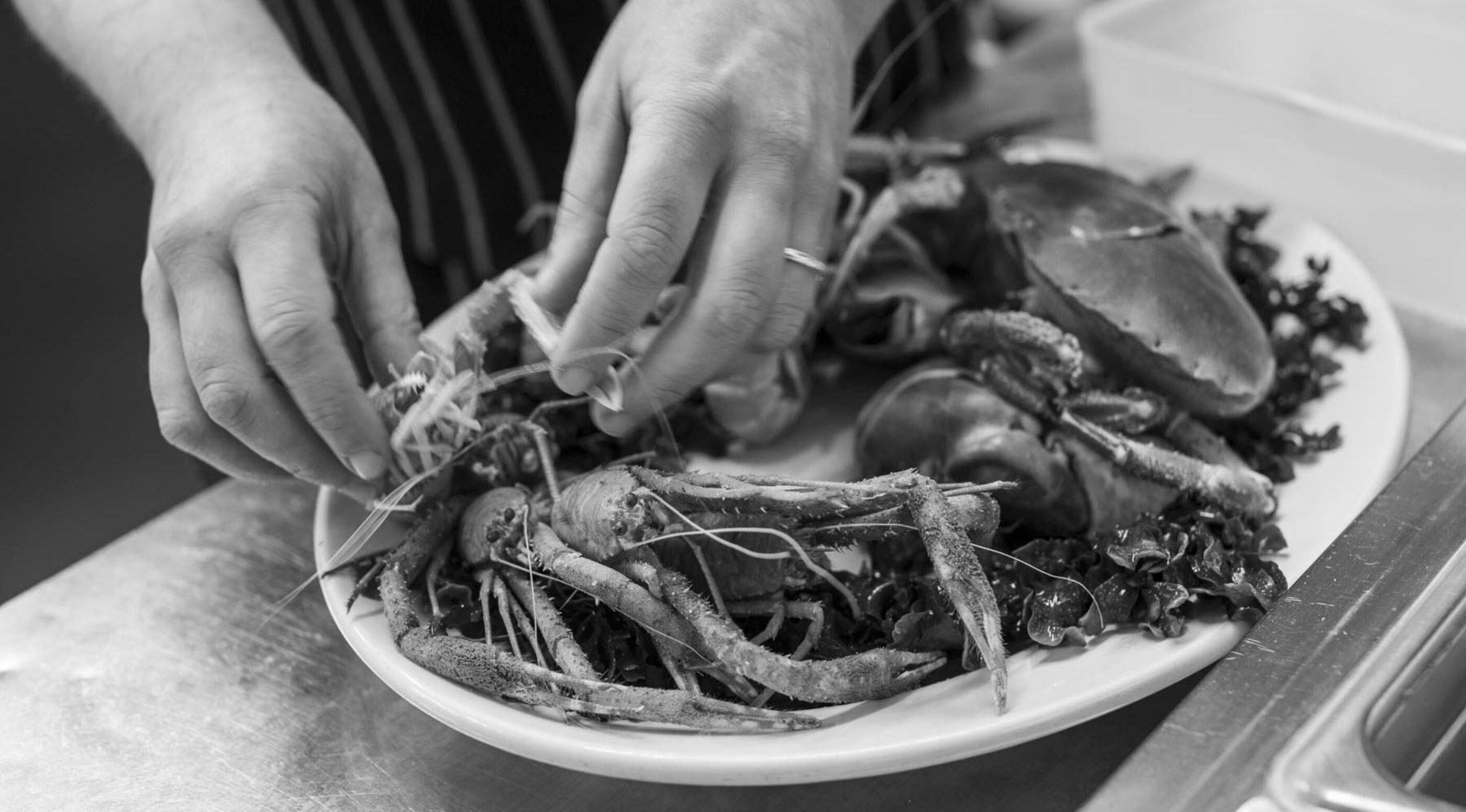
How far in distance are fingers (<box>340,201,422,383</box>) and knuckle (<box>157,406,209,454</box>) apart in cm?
21

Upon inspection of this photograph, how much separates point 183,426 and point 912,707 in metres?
0.84

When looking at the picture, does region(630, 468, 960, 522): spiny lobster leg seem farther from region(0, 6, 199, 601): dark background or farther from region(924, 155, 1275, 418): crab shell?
region(0, 6, 199, 601): dark background

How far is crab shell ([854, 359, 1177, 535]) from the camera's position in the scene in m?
1.35

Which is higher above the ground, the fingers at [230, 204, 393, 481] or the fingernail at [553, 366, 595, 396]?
the fingers at [230, 204, 393, 481]

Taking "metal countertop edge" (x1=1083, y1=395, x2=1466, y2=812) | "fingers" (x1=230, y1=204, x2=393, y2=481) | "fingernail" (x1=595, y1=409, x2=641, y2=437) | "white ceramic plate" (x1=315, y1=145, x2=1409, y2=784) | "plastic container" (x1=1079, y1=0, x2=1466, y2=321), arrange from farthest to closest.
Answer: "plastic container" (x1=1079, y1=0, x2=1466, y2=321)
"fingernail" (x1=595, y1=409, x2=641, y2=437)
"fingers" (x1=230, y1=204, x2=393, y2=481)
"white ceramic plate" (x1=315, y1=145, x2=1409, y2=784)
"metal countertop edge" (x1=1083, y1=395, x2=1466, y2=812)

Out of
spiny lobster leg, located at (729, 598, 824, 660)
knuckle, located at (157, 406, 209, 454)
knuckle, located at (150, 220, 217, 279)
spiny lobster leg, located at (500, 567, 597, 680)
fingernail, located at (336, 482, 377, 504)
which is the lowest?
spiny lobster leg, located at (729, 598, 824, 660)

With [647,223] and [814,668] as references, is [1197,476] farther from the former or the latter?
[647,223]

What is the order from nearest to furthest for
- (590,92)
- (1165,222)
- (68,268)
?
(590,92), (1165,222), (68,268)

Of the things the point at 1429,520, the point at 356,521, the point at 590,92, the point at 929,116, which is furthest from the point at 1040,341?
the point at 929,116

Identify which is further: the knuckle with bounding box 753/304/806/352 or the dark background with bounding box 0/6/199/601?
the dark background with bounding box 0/6/199/601

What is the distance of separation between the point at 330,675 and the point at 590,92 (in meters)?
0.76

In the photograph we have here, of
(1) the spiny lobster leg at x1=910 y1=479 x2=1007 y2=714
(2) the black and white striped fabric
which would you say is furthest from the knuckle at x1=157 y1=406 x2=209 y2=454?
(2) the black and white striped fabric

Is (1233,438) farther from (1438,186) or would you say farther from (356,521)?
(356,521)

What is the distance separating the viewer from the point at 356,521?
146 centimetres
